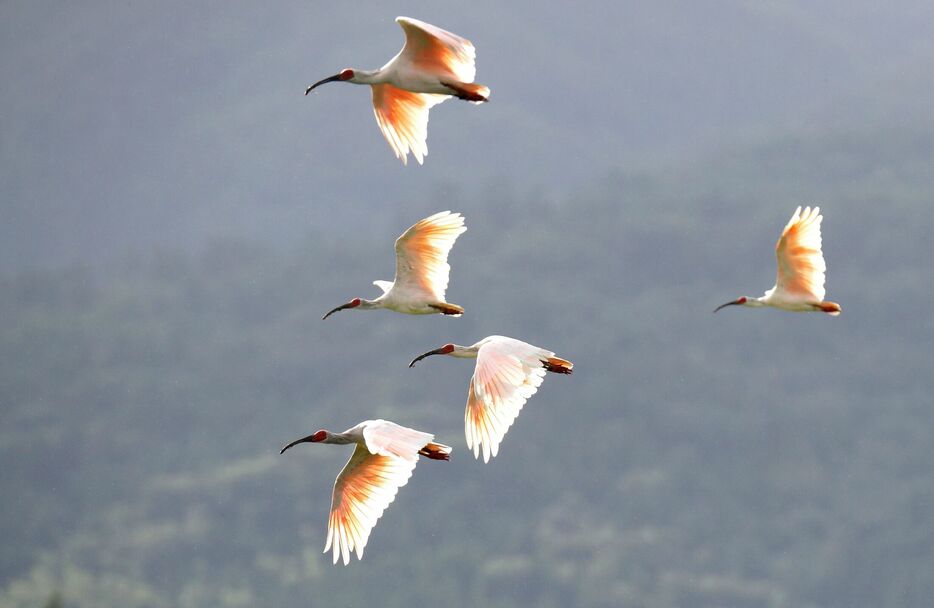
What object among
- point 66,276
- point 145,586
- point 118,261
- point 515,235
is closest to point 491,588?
point 145,586

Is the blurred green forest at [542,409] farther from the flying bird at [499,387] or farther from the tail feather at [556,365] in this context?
the flying bird at [499,387]

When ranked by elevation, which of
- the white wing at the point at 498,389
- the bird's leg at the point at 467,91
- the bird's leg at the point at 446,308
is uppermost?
the bird's leg at the point at 467,91

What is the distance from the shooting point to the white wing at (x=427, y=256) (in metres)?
18.8

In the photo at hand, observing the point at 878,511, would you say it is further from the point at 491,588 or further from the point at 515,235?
the point at 515,235

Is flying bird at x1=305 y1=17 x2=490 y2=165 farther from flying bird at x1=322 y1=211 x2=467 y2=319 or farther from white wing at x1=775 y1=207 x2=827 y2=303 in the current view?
white wing at x1=775 y1=207 x2=827 y2=303

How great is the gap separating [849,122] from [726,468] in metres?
53.5

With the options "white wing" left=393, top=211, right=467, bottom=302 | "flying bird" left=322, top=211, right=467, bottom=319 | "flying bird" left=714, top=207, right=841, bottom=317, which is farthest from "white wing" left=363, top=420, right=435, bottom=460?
"flying bird" left=714, top=207, right=841, bottom=317

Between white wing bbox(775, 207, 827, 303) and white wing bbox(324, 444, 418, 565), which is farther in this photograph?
white wing bbox(775, 207, 827, 303)

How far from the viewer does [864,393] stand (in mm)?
106500

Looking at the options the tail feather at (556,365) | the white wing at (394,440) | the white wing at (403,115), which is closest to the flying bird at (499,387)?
the tail feather at (556,365)

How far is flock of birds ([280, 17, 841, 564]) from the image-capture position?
16.6 meters

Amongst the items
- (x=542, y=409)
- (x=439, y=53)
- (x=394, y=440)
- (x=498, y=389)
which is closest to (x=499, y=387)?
(x=498, y=389)

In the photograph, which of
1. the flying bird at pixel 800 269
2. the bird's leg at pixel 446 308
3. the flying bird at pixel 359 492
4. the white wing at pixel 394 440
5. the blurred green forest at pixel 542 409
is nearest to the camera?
the white wing at pixel 394 440

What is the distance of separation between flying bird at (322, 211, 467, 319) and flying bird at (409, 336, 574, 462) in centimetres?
173
